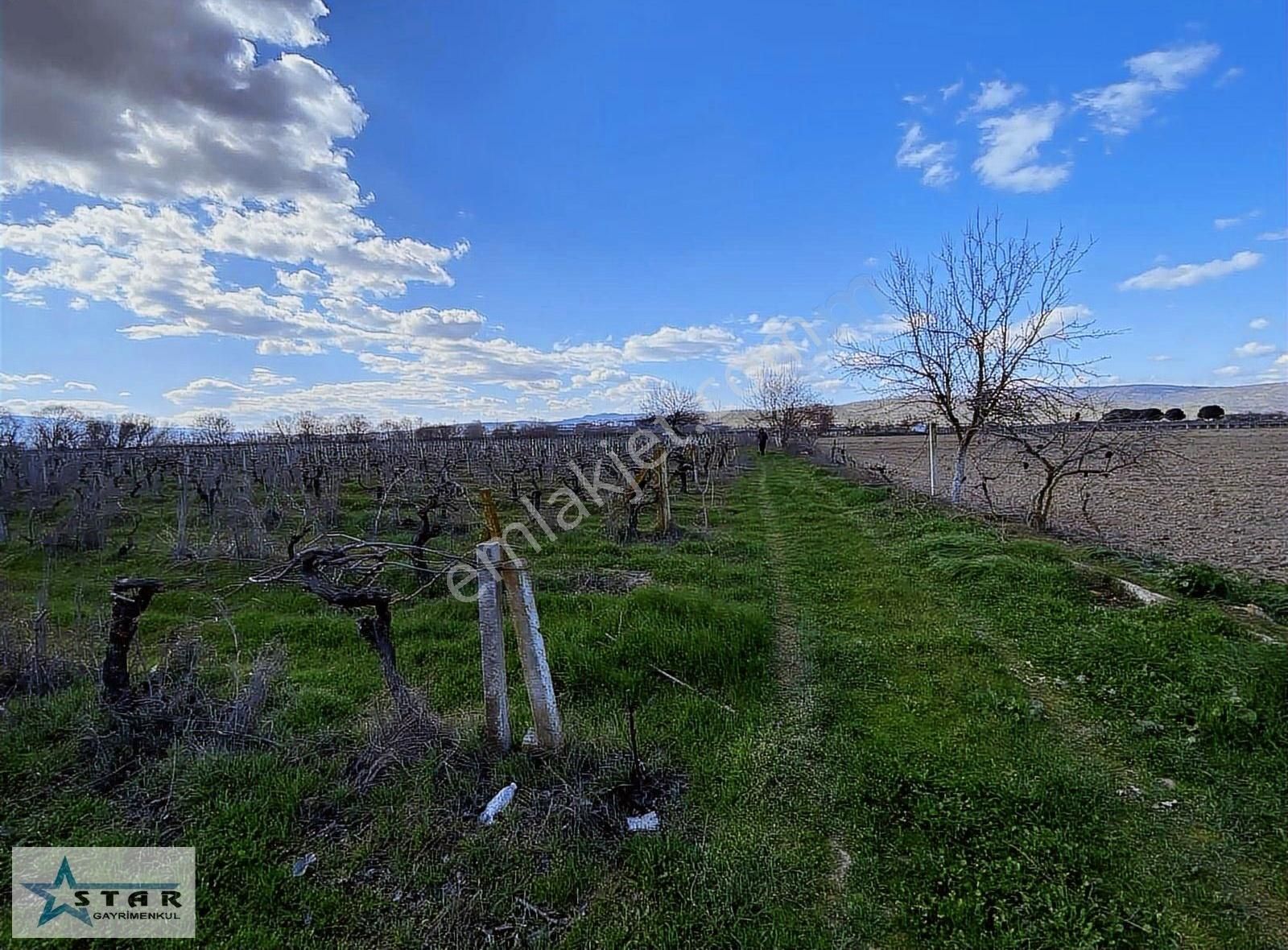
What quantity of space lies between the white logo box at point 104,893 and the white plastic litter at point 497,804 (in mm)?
1133

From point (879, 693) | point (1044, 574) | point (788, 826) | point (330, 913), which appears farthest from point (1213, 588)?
point (330, 913)

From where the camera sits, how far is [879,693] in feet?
13.5

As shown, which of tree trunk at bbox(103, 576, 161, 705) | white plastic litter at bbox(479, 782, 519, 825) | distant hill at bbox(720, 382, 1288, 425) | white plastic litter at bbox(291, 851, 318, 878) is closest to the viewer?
white plastic litter at bbox(291, 851, 318, 878)

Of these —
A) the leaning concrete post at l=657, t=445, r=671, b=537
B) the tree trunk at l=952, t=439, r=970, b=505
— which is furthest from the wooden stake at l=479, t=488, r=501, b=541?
the tree trunk at l=952, t=439, r=970, b=505

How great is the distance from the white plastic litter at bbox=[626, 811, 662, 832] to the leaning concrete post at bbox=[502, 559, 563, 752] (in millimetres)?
571

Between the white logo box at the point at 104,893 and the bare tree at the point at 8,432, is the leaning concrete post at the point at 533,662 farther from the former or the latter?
the bare tree at the point at 8,432

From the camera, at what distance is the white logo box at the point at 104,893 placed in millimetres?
2314

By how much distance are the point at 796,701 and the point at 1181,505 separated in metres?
12.4

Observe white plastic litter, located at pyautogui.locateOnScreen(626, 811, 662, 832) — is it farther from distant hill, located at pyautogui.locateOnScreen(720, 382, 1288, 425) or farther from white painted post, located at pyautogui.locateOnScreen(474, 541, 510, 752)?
distant hill, located at pyautogui.locateOnScreen(720, 382, 1288, 425)

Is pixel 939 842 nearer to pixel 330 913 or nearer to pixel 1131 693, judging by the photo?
pixel 1131 693

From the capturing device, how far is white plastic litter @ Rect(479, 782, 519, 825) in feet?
8.90

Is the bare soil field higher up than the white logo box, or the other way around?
the bare soil field

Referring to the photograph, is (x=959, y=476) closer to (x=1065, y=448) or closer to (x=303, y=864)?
(x=1065, y=448)

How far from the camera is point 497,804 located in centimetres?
277
